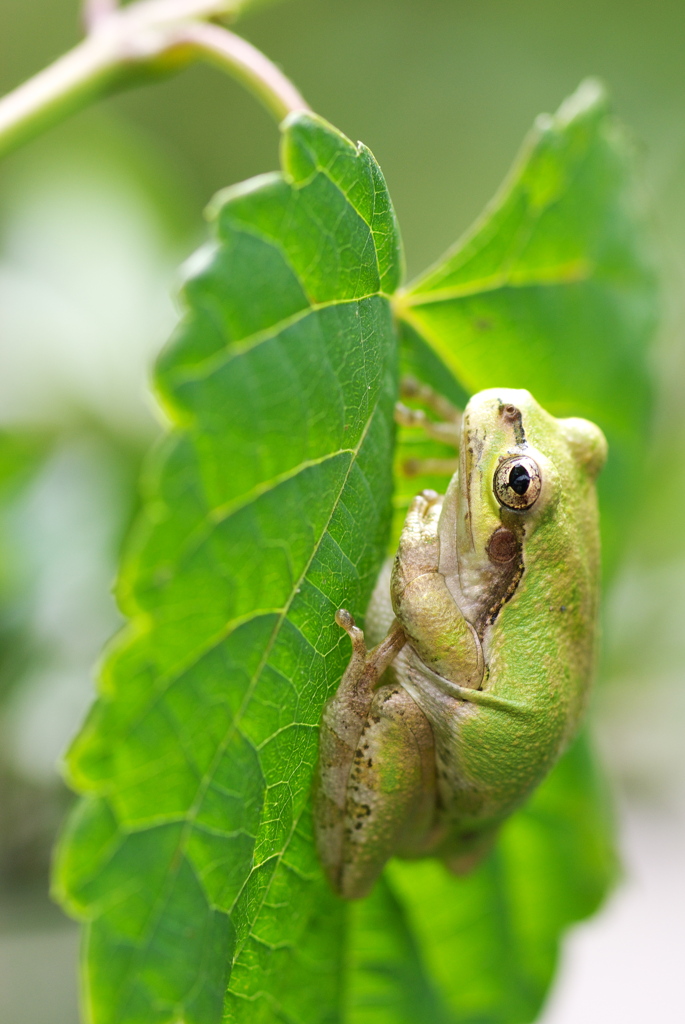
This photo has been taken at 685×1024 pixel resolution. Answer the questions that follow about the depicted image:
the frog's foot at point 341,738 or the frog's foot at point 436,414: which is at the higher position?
the frog's foot at point 436,414

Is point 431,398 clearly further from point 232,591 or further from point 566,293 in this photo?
point 232,591

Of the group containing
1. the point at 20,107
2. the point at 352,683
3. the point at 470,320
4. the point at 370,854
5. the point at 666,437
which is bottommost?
the point at 370,854

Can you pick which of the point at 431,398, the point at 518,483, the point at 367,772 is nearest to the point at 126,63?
the point at 431,398

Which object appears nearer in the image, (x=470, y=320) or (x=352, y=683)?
(x=352, y=683)

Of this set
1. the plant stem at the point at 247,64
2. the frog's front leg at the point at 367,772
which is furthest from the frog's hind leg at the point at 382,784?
the plant stem at the point at 247,64

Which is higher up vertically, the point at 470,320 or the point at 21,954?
the point at 470,320

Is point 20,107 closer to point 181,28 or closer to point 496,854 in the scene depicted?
point 181,28

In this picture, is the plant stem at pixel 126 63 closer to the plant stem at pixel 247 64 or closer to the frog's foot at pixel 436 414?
the plant stem at pixel 247 64

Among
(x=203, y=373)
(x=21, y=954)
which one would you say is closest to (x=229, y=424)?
(x=203, y=373)
